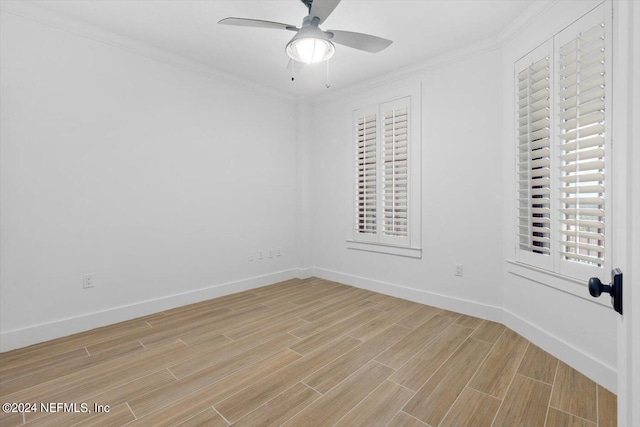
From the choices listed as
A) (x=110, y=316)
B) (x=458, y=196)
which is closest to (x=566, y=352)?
(x=458, y=196)

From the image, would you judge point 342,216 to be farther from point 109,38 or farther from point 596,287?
point 596,287

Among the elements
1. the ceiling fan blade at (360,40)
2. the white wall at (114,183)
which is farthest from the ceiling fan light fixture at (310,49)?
the white wall at (114,183)

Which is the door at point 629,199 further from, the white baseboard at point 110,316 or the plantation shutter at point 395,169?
the white baseboard at point 110,316

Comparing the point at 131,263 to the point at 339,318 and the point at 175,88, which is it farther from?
the point at 339,318

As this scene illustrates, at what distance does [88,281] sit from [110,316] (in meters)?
0.40

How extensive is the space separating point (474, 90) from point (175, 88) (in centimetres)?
319

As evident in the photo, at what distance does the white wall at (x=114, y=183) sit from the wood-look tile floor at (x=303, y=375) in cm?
40

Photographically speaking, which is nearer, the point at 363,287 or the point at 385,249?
the point at 385,249

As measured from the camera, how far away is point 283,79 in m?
4.00

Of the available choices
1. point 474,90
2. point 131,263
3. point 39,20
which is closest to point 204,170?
point 131,263

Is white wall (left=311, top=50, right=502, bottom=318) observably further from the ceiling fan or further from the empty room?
the ceiling fan

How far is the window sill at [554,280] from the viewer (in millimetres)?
2034

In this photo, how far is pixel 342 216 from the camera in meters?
4.42

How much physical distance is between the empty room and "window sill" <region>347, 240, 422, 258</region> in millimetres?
32
